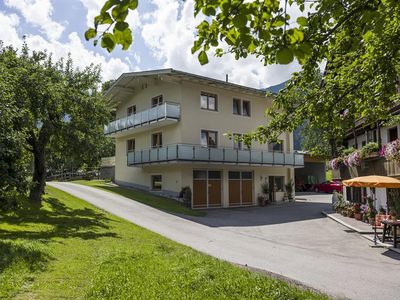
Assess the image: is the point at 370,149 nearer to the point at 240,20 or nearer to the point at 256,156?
the point at 256,156

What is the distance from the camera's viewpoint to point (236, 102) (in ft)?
112

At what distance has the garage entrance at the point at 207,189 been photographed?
30.2 m

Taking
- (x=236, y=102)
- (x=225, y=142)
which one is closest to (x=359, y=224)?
(x=225, y=142)

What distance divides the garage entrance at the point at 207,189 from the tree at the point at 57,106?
391 inches

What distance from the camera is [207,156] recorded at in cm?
2906

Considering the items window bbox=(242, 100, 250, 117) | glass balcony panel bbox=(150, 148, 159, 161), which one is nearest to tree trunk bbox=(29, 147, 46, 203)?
glass balcony panel bbox=(150, 148, 159, 161)

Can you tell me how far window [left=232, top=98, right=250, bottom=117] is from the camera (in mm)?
33969

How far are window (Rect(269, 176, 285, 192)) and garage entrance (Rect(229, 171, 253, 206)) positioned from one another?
2889 millimetres

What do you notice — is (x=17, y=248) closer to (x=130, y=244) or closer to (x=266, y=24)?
(x=130, y=244)

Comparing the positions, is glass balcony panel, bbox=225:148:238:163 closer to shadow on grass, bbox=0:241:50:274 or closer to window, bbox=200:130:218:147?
window, bbox=200:130:218:147

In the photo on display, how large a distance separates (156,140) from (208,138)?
4.48 meters

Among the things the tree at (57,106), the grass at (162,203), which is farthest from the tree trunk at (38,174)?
the grass at (162,203)

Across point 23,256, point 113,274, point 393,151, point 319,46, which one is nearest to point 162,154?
point 393,151

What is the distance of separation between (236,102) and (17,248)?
26.8 metres
